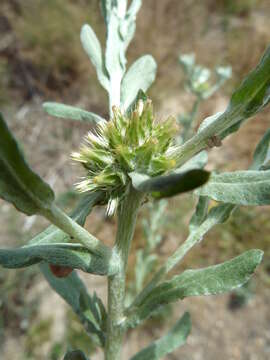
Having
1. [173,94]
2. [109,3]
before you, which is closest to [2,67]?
[173,94]

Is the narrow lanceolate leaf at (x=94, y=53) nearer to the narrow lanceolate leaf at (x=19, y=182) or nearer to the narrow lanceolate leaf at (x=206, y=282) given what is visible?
the narrow lanceolate leaf at (x=19, y=182)

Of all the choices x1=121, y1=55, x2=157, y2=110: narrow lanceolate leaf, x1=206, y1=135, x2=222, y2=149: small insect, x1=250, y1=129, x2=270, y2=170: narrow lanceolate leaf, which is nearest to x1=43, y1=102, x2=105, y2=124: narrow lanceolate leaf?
x1=121, y1=55, x2=157, y2=110: narrow lanceolate leaf

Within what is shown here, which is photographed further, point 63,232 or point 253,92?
point 63,232

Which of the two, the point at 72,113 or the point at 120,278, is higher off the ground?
the point at 72,113

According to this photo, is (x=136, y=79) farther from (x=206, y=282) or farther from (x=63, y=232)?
(x=206, y=282)

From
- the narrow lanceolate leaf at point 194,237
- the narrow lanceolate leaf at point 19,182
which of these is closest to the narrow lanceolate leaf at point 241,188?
the narrow lanceolate leaf at point 194,237

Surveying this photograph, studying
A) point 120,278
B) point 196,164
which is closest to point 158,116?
point 120,278

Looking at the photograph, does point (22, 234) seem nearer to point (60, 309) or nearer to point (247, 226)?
point (60, 309)

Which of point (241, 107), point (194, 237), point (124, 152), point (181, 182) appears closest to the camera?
point (181, 182)

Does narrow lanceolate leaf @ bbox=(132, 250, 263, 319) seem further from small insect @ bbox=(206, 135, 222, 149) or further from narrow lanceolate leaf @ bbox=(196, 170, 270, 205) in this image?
small insect @ bbox=(206, 135, 222, 149)
